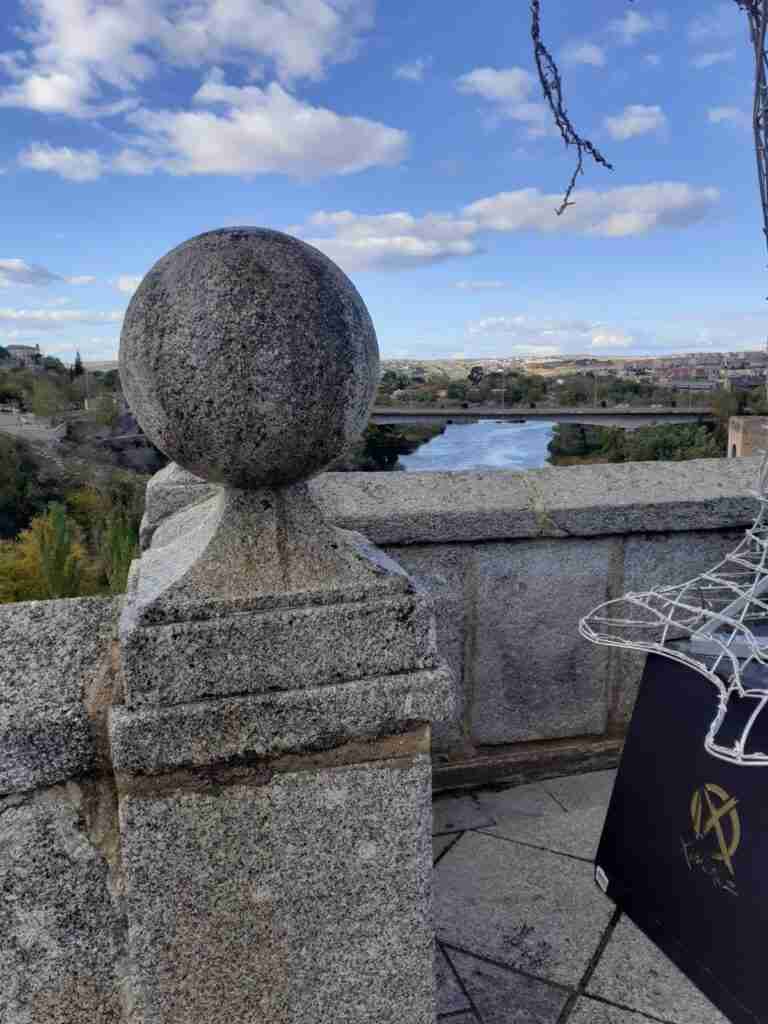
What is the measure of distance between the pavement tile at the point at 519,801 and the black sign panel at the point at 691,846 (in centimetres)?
48

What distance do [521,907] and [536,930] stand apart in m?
0.10

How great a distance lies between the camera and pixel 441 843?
2582 mm

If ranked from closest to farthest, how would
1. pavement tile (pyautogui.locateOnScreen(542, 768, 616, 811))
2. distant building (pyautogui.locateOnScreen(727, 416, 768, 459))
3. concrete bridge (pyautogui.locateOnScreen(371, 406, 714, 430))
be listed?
pavement tile (pyautogui.locateOnScreen(542, 768, 616, 811)), distant building (pyautogui.locateOnScreen(727, 416, 768, 459)), concrete bridge (pyautogui.locateOnScreen(371, 406, 714, 430))

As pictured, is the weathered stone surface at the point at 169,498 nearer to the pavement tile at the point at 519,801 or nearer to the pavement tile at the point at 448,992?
the pavement tile at the point at 448,992

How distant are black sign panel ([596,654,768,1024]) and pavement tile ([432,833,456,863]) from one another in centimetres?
50

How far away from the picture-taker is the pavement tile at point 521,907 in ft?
6.80

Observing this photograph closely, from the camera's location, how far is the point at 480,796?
2.85 metres

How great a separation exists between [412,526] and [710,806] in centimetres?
121

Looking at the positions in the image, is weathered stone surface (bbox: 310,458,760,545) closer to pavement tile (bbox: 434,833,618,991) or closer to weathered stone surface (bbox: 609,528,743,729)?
weathered stone surface (bbox: 609,528,743,729)

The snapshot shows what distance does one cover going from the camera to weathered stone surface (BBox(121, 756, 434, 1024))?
4.25 feet

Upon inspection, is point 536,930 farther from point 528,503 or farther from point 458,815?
point 528,503

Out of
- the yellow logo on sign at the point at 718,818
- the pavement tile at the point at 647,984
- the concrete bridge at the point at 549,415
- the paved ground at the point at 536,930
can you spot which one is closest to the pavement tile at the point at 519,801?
the paved ground at the point at 536,930

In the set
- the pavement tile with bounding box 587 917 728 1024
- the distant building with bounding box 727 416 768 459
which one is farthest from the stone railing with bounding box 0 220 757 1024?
the distant building with bounding box 727 416 768 459

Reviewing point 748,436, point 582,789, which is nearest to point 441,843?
point 582,789
